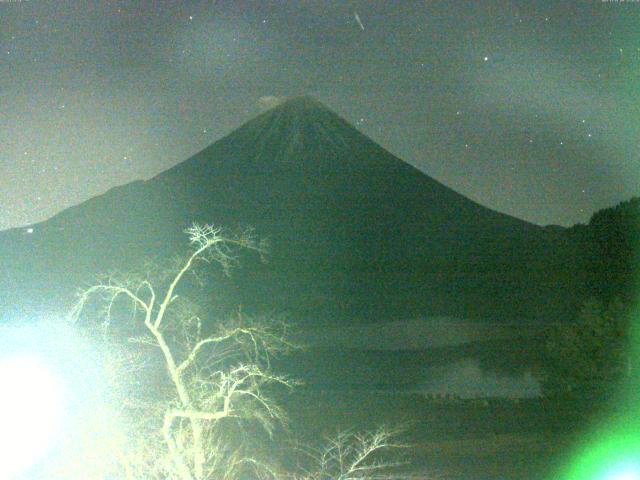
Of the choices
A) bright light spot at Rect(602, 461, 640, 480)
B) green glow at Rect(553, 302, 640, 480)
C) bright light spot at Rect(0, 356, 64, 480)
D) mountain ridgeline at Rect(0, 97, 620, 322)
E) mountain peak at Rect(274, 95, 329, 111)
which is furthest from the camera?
mountain peak at Rect(274, 95, 329, 111)

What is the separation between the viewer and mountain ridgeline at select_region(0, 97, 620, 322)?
231 feet

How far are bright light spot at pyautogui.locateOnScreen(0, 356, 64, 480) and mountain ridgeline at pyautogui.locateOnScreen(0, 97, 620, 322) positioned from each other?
5044 cm

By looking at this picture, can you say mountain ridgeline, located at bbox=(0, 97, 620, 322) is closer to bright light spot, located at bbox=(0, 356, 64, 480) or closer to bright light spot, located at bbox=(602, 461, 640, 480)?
bright light spot, located at bbox=(602, 461, 640, 480)

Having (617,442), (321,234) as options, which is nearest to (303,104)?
(321,234)

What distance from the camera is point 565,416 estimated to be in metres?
19.0

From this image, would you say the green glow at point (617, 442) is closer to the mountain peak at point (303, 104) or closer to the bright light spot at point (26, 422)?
the bright light spot at point (26, 422)

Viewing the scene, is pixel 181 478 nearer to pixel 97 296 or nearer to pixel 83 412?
pixel 83 412

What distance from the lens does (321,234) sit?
9131 cm

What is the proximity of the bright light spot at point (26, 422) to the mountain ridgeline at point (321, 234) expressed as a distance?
5044cm

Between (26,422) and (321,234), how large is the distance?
282 ft

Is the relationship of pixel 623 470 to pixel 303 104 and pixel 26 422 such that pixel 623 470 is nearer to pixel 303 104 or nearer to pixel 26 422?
pixel 26 422

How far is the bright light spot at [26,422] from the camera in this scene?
5.39m

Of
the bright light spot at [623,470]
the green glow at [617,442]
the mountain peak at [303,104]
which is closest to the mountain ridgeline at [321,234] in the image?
the mountain peak at [303,104]

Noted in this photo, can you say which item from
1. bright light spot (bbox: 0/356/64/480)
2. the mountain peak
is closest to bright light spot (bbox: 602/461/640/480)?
bright light spot (bbox: 0/356/64/480)
